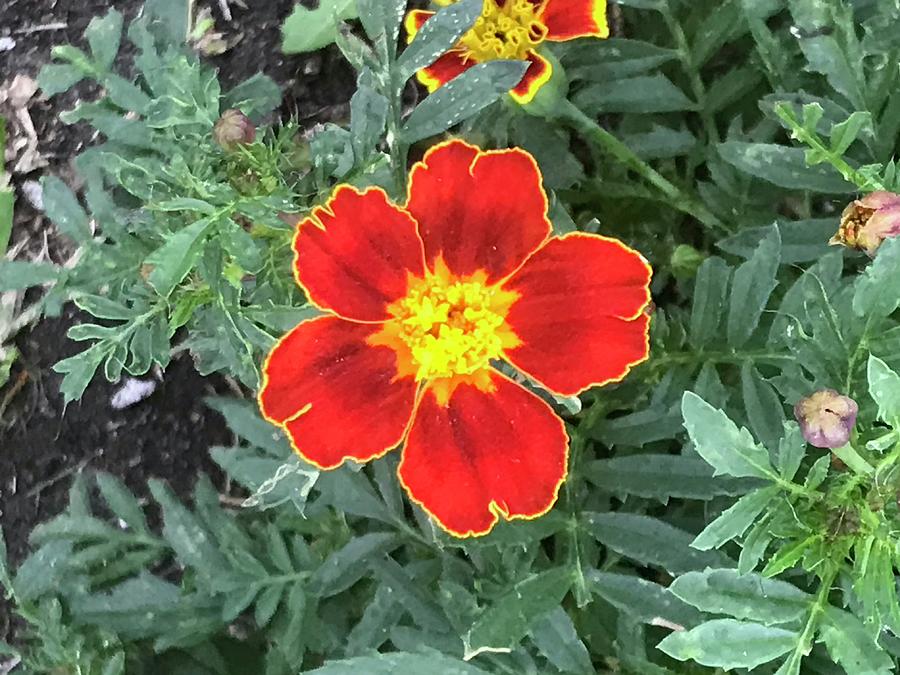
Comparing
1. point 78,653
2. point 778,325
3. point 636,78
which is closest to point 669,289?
point 636,78

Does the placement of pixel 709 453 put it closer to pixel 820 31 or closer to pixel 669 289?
pixel 820 31

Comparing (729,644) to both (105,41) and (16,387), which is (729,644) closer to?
(105,41)

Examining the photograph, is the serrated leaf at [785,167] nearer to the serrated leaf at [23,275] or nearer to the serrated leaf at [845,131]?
the serrated leaf at [845,131]

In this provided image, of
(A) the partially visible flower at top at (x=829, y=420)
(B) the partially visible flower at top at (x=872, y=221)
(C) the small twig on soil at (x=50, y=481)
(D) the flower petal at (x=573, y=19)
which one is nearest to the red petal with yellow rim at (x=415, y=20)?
(D) the flower petal at (x=573, y=19)

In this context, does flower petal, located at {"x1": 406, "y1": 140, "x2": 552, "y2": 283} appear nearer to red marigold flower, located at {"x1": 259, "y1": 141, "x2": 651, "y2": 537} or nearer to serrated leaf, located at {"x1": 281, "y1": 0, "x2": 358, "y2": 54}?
red marigold flower, located at {"x1": 259, "y1": 141, "x2": 651, "y2": 537}

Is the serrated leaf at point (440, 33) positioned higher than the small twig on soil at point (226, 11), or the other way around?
the serrated leaf at point (440, 33)

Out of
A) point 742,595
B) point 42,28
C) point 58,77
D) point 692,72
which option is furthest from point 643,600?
point 42,28

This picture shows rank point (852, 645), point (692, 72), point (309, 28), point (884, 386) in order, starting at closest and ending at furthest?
point (884, 386)
point (852, 645)
point (692, 72)
point (309, 28)
